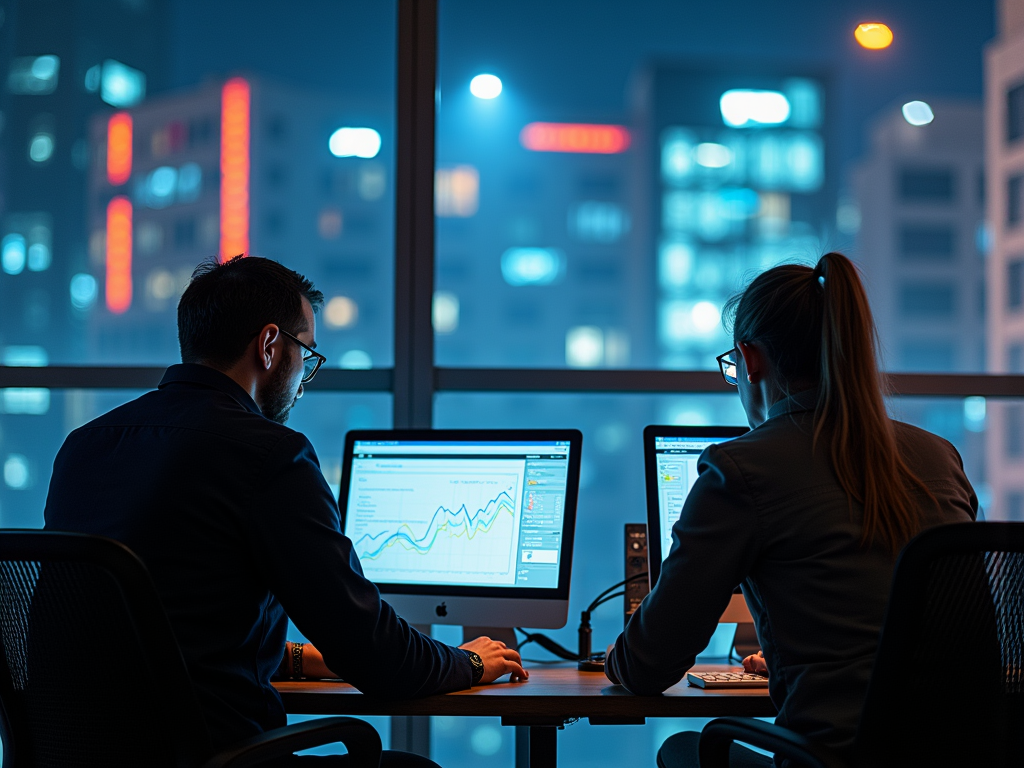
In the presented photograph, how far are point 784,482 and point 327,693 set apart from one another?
0.87 m

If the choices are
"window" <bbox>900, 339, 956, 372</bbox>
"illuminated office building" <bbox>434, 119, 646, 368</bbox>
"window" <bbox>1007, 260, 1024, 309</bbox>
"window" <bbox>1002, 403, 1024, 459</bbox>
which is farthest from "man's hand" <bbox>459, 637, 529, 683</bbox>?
"window" <bbox>1007, 260, 1024, 309</bbox>

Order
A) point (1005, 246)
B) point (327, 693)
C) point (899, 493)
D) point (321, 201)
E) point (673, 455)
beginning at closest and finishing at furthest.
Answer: point (899, 493) → point (327, 693) → point (673, 455) → point (321, 201) → point (1005, 246)

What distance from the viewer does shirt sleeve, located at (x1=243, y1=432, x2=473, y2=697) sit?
1.31 meters

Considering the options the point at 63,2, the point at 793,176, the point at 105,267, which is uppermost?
the point at 63,2

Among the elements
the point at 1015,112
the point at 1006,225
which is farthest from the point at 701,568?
the point at 1015,112

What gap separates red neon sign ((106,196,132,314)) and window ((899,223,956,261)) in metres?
2.77

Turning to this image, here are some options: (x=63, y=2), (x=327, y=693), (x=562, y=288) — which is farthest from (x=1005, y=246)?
(x=63, y=2)

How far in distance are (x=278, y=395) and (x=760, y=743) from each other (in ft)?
3.30

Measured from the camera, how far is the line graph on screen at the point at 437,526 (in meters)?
1.92

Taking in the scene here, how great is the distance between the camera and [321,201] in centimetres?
301

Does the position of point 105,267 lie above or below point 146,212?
below

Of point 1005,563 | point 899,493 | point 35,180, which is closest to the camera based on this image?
point 1005,563

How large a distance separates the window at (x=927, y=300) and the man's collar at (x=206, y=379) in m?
2.69

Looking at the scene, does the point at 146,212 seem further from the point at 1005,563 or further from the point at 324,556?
the point at 1005,563
